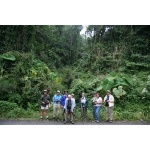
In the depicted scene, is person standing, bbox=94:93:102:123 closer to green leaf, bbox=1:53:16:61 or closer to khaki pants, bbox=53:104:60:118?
khaki pants, bbox=53:104:60:118

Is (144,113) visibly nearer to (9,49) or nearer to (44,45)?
(9,49)

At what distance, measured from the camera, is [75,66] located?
75.1 ft

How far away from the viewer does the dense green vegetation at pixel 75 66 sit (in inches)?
569

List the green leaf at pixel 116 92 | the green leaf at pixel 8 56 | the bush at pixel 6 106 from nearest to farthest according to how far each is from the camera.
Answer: the bush at pixel 6 106
the green leaf at pixel 116 92
the green leaf at pixel 8 56

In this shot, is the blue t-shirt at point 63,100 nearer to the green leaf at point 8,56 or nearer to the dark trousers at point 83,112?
the dark trousers at point 83,112

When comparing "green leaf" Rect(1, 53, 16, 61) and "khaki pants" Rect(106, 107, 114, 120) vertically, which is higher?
"green leaf" Rect(1, 53, 16, 61)

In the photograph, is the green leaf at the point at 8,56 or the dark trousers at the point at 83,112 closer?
the dark trousers at the point at 83,112

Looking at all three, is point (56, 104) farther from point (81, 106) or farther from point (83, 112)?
point (83, 112)

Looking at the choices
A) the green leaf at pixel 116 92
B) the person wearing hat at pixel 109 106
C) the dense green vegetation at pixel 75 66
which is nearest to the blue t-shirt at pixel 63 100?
the dense green vegetation at pixel 75 66

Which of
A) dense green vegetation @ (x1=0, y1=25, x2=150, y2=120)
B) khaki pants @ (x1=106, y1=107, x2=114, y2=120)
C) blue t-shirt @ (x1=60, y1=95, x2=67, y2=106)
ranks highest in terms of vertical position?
dense green vegetation @ (x1=0, y1=25, x2=150, y2=120)

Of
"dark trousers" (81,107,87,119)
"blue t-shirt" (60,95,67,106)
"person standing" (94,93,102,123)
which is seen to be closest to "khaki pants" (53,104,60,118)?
"blue t-shirt" (60,95,67,106)

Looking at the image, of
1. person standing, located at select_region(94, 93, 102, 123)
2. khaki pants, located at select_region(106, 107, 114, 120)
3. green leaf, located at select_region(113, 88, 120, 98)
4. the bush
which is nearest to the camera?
person standing, located at select_region(94, 93, 102, 123)

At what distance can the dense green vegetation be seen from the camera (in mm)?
14461

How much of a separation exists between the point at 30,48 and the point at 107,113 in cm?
787
